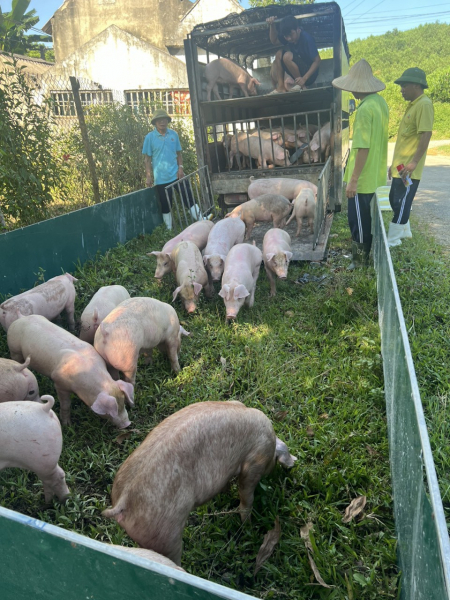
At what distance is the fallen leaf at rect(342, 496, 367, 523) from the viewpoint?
2.49 m

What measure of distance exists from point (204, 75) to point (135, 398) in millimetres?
6962

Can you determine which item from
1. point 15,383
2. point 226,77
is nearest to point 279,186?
point 226,77

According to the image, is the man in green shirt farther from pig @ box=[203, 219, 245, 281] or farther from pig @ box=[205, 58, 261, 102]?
pig @ box=[205, 58, 261, 102]

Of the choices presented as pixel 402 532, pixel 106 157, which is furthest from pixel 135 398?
pixel 106 157

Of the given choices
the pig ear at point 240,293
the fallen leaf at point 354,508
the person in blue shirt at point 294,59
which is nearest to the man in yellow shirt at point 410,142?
the pig ear at point 240,293

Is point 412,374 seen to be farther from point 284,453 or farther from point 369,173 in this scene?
point 369,173

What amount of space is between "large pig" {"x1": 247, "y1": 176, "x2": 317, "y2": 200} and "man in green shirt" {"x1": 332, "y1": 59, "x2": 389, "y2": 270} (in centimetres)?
193

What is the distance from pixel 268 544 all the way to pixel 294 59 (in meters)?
8.68

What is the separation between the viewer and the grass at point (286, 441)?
230 cm

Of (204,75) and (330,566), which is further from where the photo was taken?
(204,75)

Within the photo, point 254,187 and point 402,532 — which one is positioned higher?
point 254,187

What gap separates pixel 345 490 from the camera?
8.84 ft

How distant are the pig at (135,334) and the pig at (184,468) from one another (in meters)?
1.26

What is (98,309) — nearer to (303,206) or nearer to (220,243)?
(220,243)
